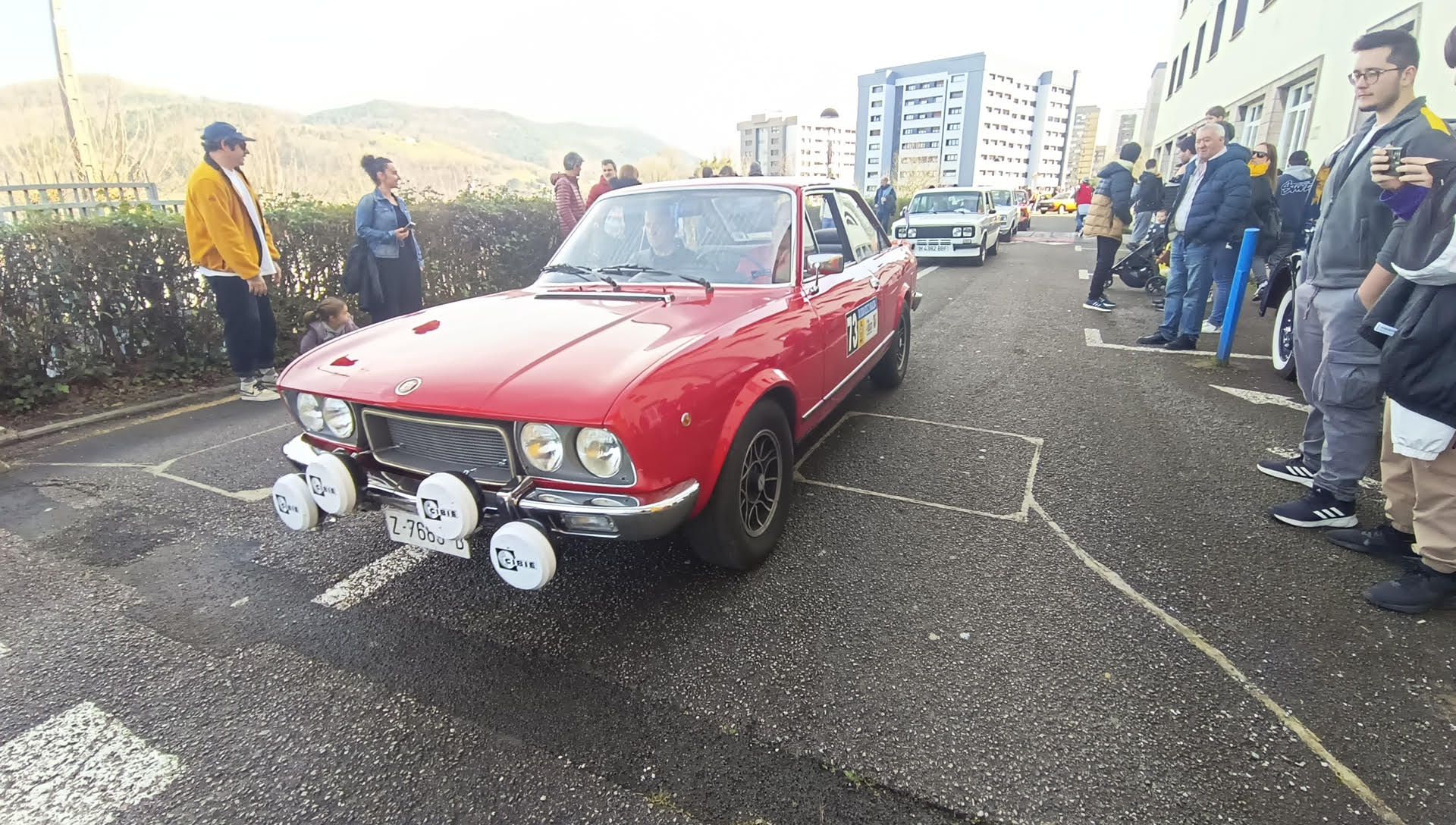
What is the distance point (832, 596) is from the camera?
2.71m

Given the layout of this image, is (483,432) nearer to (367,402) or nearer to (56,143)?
(367,402)

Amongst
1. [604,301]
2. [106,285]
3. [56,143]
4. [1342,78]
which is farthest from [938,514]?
[56,143]

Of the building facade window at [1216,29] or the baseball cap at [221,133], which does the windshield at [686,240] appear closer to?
the baseball cap at [221,133]

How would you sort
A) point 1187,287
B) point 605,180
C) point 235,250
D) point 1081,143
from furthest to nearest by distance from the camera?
point 1081,143, point 605,180, point 1187,287, point 235,250

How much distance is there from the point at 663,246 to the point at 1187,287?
18.9ft

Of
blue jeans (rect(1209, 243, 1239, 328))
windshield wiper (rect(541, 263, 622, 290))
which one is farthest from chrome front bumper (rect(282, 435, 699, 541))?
blue jeans (rect(1209, 243, 1239, 328))

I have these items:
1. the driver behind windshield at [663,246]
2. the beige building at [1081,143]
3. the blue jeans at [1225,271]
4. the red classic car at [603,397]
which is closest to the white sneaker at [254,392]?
the red classic car at [603,397]

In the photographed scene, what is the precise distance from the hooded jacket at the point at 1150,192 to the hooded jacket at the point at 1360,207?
22.5ft

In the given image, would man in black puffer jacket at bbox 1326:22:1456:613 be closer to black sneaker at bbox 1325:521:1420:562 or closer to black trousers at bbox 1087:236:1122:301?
black sneaker at bbox 1325:521:1420:562

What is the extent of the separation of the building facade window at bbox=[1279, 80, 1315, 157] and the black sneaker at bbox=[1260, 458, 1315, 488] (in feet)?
35.2

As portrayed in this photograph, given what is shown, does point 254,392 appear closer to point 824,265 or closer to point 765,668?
point 824,265

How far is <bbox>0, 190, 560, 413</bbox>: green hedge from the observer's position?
483 cm

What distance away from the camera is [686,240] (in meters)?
3.54

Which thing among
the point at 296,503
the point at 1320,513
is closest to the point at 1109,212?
the point at 1320,513
